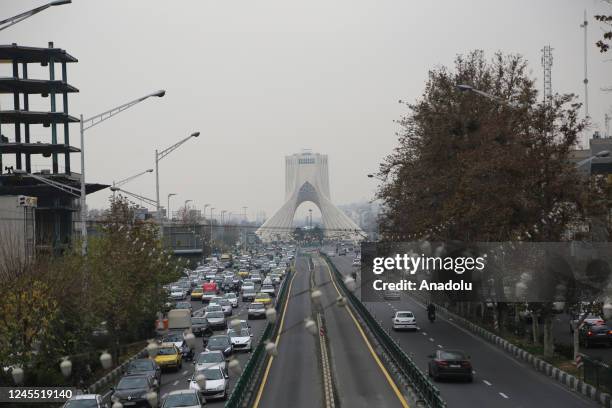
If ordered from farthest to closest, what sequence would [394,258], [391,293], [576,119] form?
[391,293], [394,258], [576,119]

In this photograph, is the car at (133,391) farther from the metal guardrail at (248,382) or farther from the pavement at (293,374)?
the pavement at (293,374)

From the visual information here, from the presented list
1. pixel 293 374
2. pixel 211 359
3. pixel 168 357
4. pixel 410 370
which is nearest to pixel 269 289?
pixel 168 357

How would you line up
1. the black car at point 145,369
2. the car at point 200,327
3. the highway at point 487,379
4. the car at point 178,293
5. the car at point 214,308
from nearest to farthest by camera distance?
the highway at point 487,379, the black car at point 145,369, the car at point 200,327, the car at point 214,308, the car at point 178,293

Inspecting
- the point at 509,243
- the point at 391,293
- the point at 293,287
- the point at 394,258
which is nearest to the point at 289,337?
the point at 394,258

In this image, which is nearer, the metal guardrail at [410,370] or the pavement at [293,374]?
the metal guardrail at [410,370]

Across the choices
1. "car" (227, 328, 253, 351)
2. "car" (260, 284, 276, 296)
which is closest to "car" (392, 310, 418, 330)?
"car" (227, 328, 253, 351)

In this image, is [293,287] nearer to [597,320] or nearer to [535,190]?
[597,320]
